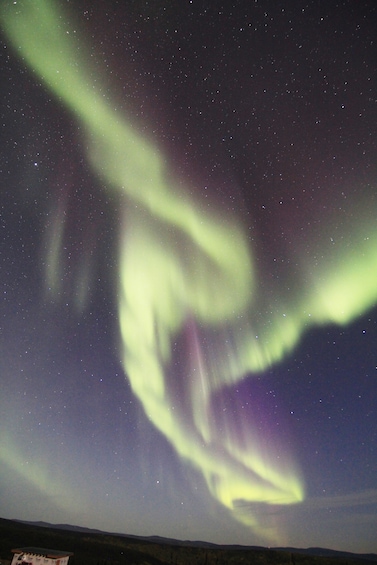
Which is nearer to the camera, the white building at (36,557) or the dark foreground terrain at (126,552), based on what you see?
the white building at (36,557)

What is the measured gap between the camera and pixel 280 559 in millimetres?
97188

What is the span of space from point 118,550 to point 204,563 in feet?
80.2

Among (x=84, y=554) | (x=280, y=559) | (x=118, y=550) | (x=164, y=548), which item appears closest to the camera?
(x=84, y=554)

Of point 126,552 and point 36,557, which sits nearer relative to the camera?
point 36,557

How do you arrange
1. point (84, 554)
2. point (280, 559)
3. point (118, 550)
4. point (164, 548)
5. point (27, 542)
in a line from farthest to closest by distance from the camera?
point (164, 548), point (280, 559), point (118, 550), point (84, 554), point (27, 542)

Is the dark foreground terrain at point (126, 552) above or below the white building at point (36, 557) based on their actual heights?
below

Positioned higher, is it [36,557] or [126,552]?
[36,557]

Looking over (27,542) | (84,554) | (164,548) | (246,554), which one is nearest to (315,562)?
(246,554)

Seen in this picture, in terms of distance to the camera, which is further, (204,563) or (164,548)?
(164,548)

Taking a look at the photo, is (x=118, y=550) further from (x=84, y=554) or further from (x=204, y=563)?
(x=204, y=563)

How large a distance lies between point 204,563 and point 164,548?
618 inches

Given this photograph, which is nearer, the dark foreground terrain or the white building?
the white building

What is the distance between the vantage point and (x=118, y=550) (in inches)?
3519

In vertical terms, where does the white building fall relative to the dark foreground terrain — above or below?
above
